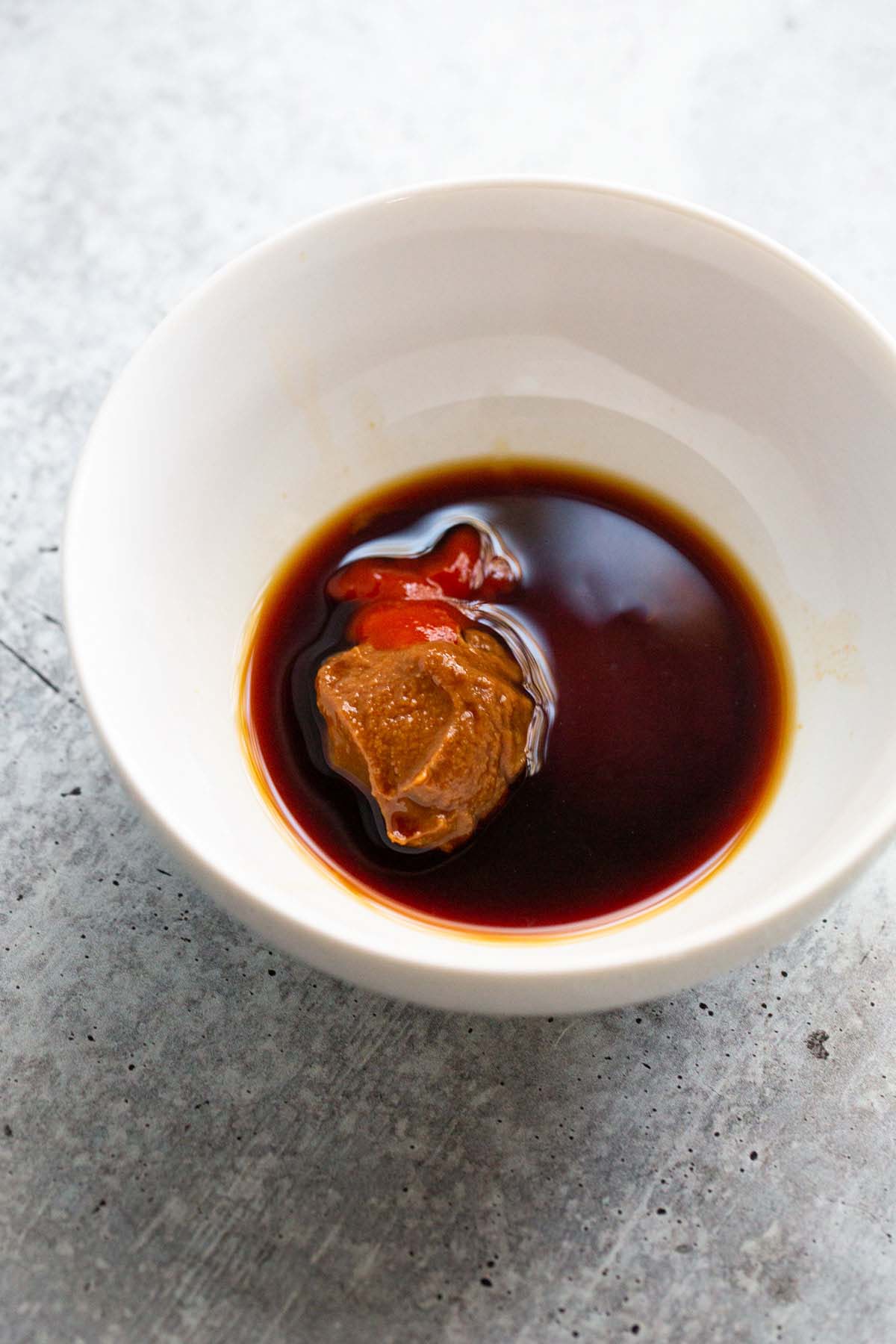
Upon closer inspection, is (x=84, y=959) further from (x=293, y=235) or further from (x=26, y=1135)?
(x=293, y=235)

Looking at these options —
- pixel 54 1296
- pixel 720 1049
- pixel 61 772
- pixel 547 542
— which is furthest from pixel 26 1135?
pixel 547 542

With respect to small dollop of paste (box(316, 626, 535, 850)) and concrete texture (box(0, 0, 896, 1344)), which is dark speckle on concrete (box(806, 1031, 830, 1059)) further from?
small dollop of paste (box(316, 626, 535, 850))

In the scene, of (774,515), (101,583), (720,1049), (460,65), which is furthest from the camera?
(460,65)

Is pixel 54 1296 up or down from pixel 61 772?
down

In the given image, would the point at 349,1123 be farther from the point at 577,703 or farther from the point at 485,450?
the point at 485,450

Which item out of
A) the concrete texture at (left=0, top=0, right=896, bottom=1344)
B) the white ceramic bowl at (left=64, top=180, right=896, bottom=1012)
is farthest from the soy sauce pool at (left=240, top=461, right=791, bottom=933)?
the concrete texture at (left=0, top=0, right=896, bottom=1344)

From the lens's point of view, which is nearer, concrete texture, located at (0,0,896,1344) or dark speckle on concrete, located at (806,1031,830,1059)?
concrete texture, located at (0,0,896,1344)
